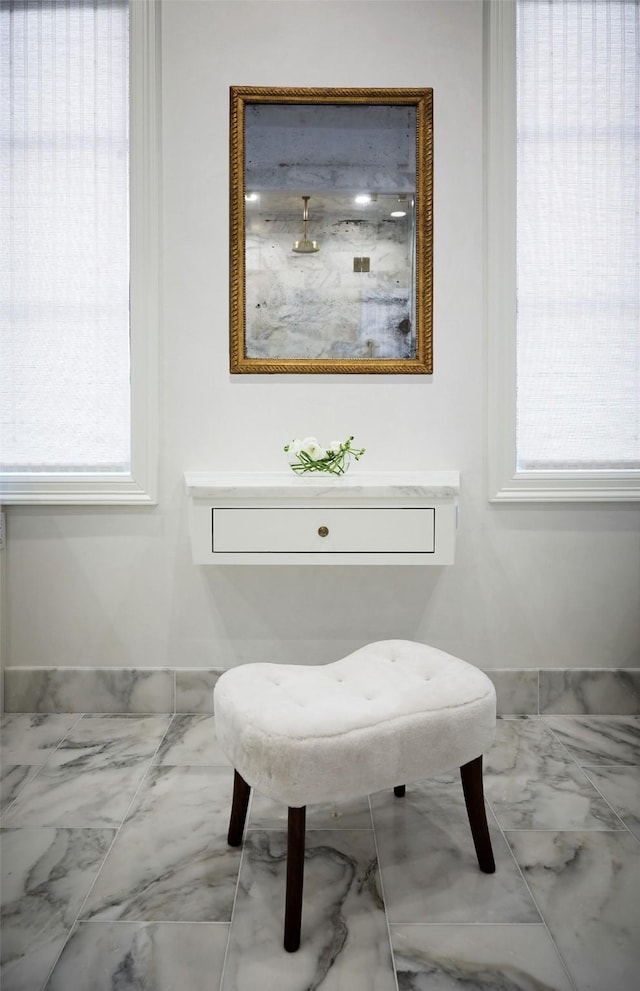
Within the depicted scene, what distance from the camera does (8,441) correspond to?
2279 millimetres

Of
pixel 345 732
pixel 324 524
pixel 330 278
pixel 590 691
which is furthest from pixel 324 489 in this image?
pixel 590 691

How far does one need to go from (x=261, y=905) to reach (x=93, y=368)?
68.7 inches

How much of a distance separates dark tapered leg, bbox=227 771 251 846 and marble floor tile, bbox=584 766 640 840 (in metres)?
0.96

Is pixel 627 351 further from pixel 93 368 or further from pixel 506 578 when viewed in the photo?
pixel 93 368

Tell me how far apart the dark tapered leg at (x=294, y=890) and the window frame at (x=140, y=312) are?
1.34m

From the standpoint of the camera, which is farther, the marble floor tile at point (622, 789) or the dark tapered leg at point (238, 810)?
the marble floor tile at point (622, 789)

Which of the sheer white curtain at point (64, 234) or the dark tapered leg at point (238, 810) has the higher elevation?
the sheer white curtain at point (64, 234)

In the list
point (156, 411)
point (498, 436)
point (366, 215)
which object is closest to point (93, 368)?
point (156, 411)

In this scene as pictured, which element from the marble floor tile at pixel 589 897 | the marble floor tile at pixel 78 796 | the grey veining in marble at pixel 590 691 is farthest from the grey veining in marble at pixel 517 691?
the marble floor tile at pixel 78 796

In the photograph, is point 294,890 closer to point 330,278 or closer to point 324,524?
point 324,524

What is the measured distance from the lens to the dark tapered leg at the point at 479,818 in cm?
142

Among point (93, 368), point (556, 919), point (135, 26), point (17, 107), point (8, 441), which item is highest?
point (135, 26)

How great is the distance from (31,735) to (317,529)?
118 centimetres

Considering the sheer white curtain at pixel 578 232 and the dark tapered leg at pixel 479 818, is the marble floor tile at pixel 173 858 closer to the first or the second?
the dark tapered leg at pixel 479 818
